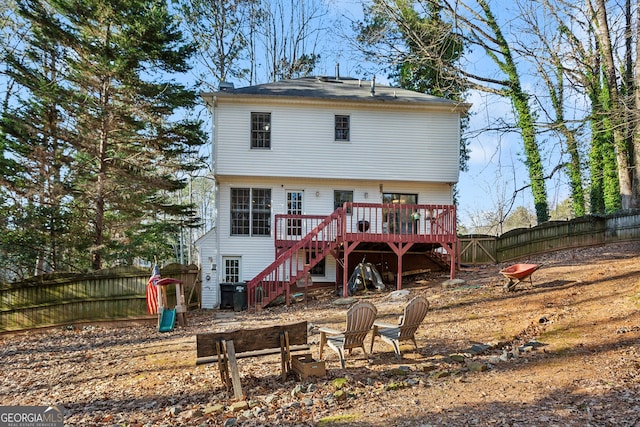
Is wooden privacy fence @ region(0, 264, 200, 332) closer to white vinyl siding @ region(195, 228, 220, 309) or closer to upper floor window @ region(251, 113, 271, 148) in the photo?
white vinyl siding @ region(195, 228, 220, 309)

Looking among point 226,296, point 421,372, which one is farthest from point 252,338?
point 226,296

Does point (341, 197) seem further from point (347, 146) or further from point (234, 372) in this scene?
point (234, 372)

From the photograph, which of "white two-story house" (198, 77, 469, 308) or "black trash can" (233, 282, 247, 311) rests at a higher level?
"white two-story house" (198, 77, 469, 308)

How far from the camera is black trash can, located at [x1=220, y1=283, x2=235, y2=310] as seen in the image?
1537cm

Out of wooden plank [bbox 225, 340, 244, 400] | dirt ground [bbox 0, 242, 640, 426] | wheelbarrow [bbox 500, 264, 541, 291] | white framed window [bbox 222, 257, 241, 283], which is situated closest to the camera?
dirt ground [bbox 0, 242, 640, 426]

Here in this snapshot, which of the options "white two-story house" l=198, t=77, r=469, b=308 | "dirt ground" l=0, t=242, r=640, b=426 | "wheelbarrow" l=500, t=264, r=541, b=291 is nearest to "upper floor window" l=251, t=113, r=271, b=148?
"white two-story house" l=198, t=77, r=469, b=308

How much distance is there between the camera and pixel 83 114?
55.0ft

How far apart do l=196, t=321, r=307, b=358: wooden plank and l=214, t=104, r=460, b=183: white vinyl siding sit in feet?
35.2

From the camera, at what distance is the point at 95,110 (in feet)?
55.9

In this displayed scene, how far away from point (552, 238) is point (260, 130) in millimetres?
13395

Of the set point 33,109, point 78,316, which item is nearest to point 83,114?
point 33,109

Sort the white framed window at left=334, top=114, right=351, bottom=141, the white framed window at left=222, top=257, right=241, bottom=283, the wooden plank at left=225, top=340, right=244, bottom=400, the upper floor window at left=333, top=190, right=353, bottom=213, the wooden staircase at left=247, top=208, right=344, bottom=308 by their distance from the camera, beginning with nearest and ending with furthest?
the wooden plank at left=225, top=340, right=244, bottom=400, the wooden staircase at left=247, top=208, right=344, bottom=308, the white framed window at left=222, top=257, right=241, bottom=283, the white framed window at left=334, top=114, right=351, bottom=141, the upper floor window at left=333, top=190, right=353, bottom=213

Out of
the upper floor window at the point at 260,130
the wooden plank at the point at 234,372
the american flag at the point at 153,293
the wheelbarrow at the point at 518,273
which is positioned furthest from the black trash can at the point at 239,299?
the wooden plank at the point at 234,372

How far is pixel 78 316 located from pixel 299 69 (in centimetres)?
2320
